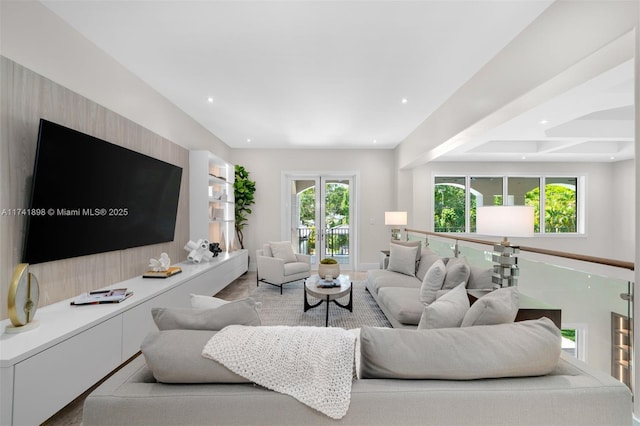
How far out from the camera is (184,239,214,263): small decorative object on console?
4.09 meters

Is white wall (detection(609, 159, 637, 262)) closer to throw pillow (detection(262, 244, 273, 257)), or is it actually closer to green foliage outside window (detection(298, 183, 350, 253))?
green foliage outside window (detection(298, 183, 350, 253))

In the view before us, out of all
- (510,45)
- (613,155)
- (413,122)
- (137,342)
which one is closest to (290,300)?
(137,342)

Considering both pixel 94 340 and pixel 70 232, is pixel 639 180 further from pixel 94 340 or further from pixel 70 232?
pixel 70 232

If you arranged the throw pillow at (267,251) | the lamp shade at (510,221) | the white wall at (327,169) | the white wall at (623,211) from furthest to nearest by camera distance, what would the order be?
the white wall at (327,169) → the white wall at (623,211) → the throw pillow at (267,251) → the lamp shade at (510,221)

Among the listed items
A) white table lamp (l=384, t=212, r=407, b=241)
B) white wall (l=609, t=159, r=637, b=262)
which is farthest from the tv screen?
white wall (l=609, t=159, r=637, b=262)

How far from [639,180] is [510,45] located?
5.42 ft

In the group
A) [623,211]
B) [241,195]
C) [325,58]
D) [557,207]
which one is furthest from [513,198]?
[241,195]

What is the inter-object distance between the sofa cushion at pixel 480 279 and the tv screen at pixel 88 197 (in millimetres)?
3482

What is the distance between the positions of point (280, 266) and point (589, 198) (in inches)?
280

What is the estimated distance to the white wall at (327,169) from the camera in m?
6.39

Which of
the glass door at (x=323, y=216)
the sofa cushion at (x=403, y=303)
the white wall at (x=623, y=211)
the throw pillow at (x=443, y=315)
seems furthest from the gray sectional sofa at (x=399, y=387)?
the white wall at (x=623, y=211)

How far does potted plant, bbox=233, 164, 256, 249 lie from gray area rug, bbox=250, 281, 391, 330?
191 centimetres

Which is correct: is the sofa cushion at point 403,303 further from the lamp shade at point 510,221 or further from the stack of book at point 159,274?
the stack of book at point 159,274

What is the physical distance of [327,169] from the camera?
6.45 metres
